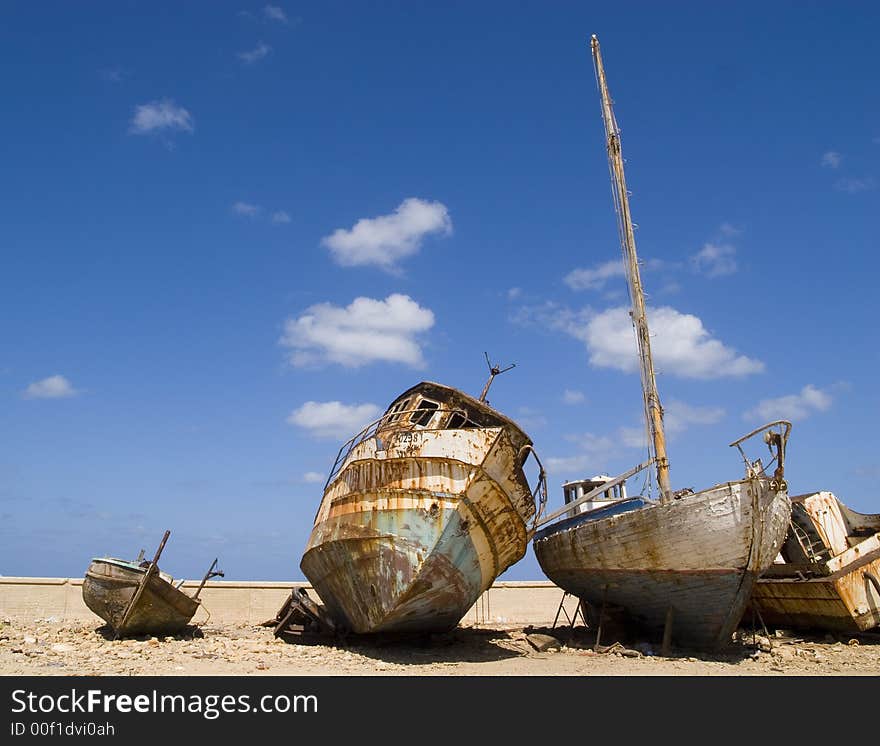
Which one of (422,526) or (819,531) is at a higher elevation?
(819,531)

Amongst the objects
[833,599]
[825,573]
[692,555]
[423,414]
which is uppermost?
[423,414]

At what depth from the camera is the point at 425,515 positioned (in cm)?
1202

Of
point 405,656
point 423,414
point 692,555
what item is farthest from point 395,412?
point 692,555

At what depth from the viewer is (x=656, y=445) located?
Result: 58.2 ft

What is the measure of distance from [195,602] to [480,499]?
699 cm

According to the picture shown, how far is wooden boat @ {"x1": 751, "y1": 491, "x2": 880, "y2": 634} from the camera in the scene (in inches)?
590

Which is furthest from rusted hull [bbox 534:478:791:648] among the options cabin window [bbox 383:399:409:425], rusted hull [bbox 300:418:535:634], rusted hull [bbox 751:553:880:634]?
cabin window [bbox 383:399:409:425]

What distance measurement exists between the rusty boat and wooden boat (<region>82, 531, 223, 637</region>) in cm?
320

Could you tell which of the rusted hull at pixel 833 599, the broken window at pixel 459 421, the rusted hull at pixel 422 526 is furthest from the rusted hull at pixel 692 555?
the broken window at pixel 459 421

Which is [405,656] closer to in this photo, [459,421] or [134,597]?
[459,421]

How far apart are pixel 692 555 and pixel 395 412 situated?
6418mm

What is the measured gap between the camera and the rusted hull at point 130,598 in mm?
14070

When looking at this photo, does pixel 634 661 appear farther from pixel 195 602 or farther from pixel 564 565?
pixel 195 602
